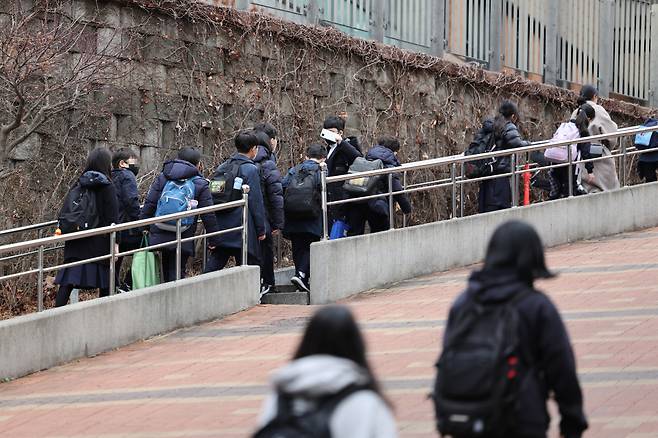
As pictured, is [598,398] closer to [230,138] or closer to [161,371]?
[161,371]

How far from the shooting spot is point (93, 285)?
13.4 meters

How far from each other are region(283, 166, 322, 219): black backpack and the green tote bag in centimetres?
177

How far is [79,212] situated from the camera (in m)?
13.6

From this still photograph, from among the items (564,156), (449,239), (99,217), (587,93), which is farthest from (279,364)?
(587,93)

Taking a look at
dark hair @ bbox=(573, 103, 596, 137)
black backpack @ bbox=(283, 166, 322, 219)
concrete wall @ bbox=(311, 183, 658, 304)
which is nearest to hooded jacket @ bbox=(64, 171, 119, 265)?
black backpack @ bbox=(283, 166, 322, 219)

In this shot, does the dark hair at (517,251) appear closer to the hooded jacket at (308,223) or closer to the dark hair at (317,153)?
the hooded jacket at (308,223)

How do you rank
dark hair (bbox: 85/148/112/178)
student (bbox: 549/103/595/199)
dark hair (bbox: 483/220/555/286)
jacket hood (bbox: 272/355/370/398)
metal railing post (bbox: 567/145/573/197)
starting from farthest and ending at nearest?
student (bbox: 549/103/595/199) → metal railing post (bbox: 567/145/573/197) → dark hair (bbox: 85/148/112/178) → dark hair (bbox: 483/220/555/286) → jacket hood (bbox: 272/355/370/398)

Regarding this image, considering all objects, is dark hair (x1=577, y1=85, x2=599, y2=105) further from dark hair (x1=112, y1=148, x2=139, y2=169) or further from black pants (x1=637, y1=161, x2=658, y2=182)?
dark hair (x1=112, y1=148, x2=139, y2=169)

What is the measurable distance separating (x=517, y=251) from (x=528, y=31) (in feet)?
63.6

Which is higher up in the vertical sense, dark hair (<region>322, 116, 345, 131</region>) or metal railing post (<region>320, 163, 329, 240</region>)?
dark hair (<region>322, 116, 345, 131</region>)

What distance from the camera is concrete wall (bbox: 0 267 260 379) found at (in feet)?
39.6

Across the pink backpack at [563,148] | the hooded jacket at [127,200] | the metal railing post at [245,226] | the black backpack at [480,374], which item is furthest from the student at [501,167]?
the black backpack at [480,374]

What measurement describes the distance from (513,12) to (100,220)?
40.3 ft

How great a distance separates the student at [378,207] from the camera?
16.4 m
